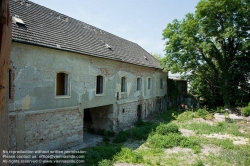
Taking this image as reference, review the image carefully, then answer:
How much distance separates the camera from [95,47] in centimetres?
1157

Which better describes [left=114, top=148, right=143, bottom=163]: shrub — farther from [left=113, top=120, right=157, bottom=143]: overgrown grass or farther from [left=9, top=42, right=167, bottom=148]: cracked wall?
[left=9, top=42, right=167, bottom=148]: cracked wall

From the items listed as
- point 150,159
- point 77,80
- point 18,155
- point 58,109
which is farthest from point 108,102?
point 18,155

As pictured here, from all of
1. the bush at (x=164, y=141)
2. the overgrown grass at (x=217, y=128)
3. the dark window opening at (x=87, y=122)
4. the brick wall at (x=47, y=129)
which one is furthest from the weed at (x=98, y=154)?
the overgrown grass at (x=217, y=128)

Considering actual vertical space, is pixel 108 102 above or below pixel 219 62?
below

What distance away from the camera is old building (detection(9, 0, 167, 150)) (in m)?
7.10

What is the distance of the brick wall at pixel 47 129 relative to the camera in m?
7.02

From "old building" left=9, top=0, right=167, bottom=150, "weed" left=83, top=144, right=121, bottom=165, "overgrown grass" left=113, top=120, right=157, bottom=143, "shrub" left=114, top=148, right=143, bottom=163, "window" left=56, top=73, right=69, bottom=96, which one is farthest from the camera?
"overgrown grass" left=113, top=120, right=157, bottom=143

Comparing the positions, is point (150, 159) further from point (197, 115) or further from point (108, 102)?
point (197, 115)

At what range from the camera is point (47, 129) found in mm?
8070

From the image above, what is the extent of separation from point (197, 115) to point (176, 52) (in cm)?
655

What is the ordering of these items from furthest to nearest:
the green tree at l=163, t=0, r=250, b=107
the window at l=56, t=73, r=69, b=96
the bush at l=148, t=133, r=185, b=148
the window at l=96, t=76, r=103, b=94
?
the green tree at l=163, t=0, r=250, b=107 → the window at l=96, t=76, r=103, b=94 → the bush at l=148, t=133, r=185, b=148 → the window at l=56, t=73, r=69, b=96

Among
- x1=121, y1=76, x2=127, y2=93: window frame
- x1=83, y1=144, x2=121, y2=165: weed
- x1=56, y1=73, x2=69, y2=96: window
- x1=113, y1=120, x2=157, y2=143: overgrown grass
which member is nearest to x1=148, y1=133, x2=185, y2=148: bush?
x1=113, y1=120, x2=157, y2=143: overgrown grass

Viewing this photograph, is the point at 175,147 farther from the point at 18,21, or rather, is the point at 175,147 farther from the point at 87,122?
the point at 18,21

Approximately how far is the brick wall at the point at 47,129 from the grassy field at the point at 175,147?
127 cm
